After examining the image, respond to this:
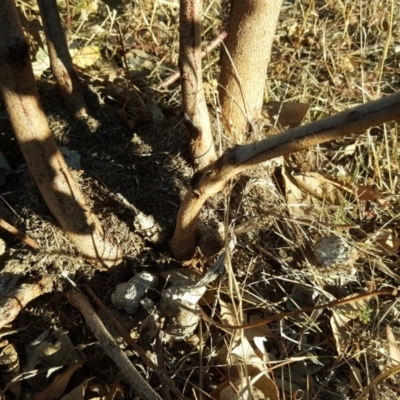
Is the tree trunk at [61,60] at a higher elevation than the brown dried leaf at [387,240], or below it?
higher

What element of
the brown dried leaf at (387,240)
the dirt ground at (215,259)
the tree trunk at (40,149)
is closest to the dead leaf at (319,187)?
the dirt ground at (215,259)

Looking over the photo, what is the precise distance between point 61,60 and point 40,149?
358 millimetres

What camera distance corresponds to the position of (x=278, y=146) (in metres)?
0.86

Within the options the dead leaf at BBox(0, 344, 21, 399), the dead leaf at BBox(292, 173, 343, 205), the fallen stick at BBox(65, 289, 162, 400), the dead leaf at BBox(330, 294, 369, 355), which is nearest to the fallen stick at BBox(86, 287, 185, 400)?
the fallen stick at BBox(65, 289, 162, 400)

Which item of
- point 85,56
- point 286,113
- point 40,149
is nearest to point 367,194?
point 286,113

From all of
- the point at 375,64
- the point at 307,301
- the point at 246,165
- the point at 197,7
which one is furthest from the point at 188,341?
the point at 375,64

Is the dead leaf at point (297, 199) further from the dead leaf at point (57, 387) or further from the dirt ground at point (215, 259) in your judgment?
the dead leaf at point (57, 387)

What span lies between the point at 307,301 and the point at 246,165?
610mm

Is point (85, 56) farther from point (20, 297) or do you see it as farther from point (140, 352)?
point (140, 352)

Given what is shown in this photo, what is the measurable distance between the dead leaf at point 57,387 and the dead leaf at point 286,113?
3.36 feet

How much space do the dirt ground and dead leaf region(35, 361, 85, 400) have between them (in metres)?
0.01

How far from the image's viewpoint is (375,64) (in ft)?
6.55

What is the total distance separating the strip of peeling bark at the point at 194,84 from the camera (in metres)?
1.12

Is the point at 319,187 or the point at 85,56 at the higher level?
the point at 85,56
